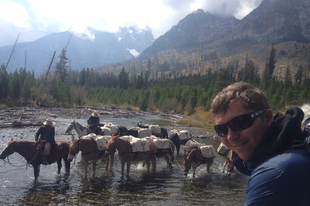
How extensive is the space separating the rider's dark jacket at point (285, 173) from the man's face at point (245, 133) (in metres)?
0.22

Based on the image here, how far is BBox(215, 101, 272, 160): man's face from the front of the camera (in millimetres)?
1862

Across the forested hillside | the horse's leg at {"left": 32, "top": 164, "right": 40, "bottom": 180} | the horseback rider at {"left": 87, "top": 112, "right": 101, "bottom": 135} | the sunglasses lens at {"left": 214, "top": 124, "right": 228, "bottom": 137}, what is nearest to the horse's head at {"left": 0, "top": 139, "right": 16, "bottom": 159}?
the horse's leg at {"left": 32, "top": 164, "right": 40, "bottom": 180}

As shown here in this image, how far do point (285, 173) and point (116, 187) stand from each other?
32.7ft

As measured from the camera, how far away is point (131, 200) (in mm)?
8773

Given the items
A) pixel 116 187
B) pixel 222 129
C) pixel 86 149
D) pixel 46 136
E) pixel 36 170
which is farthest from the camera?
pixel 86 149

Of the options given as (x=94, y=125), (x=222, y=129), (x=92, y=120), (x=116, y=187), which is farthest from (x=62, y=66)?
(x=222, y=129)

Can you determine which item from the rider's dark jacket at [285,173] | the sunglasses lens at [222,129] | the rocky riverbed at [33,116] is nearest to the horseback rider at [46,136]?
the sunglasses lens at [222,129]

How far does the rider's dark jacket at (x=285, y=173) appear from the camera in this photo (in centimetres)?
138

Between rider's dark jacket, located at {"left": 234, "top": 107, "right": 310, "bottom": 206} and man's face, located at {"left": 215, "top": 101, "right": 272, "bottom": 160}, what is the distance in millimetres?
221

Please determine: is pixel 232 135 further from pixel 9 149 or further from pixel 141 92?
pixel 141 92

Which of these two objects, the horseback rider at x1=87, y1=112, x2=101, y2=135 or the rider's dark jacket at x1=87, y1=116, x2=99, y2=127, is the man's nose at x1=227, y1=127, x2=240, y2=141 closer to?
the horseback rider at x1=87, y1=112, x2=101, y2=135

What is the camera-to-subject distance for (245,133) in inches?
74.2

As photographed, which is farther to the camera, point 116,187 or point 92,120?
point 92,120

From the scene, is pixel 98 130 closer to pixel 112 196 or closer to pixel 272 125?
pixel 112 196
